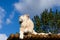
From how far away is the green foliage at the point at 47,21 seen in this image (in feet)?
78.2

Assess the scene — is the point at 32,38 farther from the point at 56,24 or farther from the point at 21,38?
the point at 56,24

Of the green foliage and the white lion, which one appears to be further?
the green foliage

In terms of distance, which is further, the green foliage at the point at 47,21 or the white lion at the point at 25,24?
the green foliage at the point at 47,21

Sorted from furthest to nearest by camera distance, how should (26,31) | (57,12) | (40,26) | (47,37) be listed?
(57,12)
(40,26)
(26,31)
(47,37)

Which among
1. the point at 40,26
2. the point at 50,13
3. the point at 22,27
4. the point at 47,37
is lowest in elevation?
the point at 47,37

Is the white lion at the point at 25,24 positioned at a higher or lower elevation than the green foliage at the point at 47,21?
lower

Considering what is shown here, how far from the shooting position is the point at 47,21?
80.0 feet

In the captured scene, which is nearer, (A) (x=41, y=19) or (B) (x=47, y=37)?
(B) (x=47, y=37)

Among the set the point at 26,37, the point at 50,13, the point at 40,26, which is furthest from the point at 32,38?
the point at 50,13

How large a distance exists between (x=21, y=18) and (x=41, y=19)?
15.5 m

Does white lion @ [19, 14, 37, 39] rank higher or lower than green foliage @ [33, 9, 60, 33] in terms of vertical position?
lower

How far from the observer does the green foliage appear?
2383cm

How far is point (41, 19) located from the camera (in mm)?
24812

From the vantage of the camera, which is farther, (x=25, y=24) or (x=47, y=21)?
(x=47, y=21)
